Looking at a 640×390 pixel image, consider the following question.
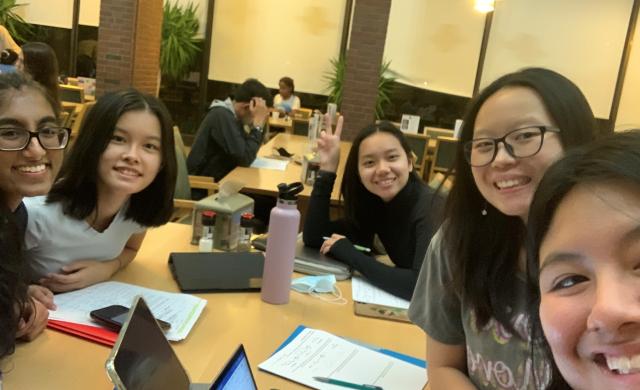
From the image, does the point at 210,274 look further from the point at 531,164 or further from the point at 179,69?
the point at 179,69

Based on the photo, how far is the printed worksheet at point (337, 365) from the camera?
1316mm

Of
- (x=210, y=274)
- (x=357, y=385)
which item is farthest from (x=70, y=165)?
(x=357, y=385)

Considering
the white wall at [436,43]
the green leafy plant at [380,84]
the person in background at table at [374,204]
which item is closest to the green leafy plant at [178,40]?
the green leafy plant at [380,84]

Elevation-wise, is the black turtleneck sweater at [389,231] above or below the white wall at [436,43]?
below

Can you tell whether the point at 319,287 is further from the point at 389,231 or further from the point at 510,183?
the point at 510,183

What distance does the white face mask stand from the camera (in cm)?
180

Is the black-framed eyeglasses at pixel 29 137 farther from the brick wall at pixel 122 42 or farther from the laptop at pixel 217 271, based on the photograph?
the brick wall at pixel 122 42

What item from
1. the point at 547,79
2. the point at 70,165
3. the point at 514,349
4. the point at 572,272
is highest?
the point at 547,79

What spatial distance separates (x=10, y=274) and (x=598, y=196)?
3.67 ft

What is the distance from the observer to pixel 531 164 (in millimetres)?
1198

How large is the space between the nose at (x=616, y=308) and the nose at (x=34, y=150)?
1204 millimetres

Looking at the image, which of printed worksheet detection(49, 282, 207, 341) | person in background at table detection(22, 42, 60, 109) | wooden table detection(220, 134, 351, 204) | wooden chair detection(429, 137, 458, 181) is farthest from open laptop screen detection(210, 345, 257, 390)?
wooden chair detection(429, 137, 458, 181)

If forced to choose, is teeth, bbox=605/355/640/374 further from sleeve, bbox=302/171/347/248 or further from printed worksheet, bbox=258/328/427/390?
sleeve, bbox=302/171/347/248

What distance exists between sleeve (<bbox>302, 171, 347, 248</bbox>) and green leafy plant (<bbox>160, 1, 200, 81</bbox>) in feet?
20.8
